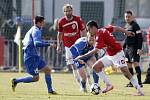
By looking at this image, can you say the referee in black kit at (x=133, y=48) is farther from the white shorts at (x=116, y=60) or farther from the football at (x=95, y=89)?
the white shorts at (x=116, y=60)

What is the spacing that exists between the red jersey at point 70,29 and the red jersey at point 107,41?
84.6 inches

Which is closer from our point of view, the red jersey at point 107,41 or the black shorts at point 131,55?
the red jersey at point 107,41

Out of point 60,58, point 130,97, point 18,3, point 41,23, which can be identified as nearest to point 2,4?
point 18,3

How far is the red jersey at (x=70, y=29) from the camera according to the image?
16.6m

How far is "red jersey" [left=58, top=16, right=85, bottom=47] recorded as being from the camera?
54.6 feet

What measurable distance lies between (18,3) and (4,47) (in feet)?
5.44

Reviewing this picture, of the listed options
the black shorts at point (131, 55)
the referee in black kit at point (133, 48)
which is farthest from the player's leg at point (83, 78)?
the black shorts at point (131, 55)

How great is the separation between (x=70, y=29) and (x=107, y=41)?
2.41m

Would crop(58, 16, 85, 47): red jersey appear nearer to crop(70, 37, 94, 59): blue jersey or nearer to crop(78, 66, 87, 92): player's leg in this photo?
crop(70, 37, 94, 59): blue jersey

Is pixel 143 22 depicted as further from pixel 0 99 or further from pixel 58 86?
pixel 0 99

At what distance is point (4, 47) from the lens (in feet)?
85.8

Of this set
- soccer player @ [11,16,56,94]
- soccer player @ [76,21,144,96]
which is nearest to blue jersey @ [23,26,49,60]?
soccer player @ [11,16,56,94]

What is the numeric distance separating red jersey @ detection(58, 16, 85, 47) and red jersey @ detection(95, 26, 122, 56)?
7.05ft

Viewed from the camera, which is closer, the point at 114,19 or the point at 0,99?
the point at 0,99
